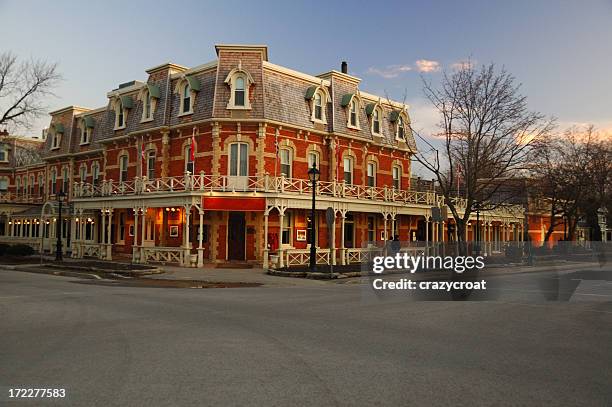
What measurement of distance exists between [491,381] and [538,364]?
1384mm

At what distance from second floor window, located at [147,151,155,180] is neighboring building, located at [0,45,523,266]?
0.07m

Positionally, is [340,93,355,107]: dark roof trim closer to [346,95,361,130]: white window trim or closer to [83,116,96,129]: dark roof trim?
[346,95,361,130]: white window trim

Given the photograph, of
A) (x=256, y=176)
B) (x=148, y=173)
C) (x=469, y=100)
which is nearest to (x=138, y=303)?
(x=256, y=176)

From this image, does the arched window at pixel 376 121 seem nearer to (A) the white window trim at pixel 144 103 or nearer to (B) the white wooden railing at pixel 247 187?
(B) the white wooden railing at pixel 247 187

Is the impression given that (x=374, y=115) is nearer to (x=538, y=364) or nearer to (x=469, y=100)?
(x=469, y=100)

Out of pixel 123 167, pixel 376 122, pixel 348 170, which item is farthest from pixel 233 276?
pixel 376 122

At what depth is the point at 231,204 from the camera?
26266 millimetres

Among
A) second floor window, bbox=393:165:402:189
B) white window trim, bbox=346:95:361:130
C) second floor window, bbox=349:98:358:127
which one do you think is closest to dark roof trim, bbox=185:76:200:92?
white window trim, bbox=346:95:361:130

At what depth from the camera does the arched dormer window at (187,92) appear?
29.7m

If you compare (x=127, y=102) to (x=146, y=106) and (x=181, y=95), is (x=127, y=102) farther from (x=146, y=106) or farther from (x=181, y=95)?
(x=181, y=95)

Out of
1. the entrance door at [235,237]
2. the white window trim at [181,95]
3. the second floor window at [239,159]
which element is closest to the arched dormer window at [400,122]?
the second floor window at [239,159]

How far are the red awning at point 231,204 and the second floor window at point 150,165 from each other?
810 cm

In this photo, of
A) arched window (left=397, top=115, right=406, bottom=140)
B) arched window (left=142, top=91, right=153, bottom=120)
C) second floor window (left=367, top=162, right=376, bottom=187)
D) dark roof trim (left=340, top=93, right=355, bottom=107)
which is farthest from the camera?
arched window (left=397, top=115, right=406, bottom=140)

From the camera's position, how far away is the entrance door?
29.0m
